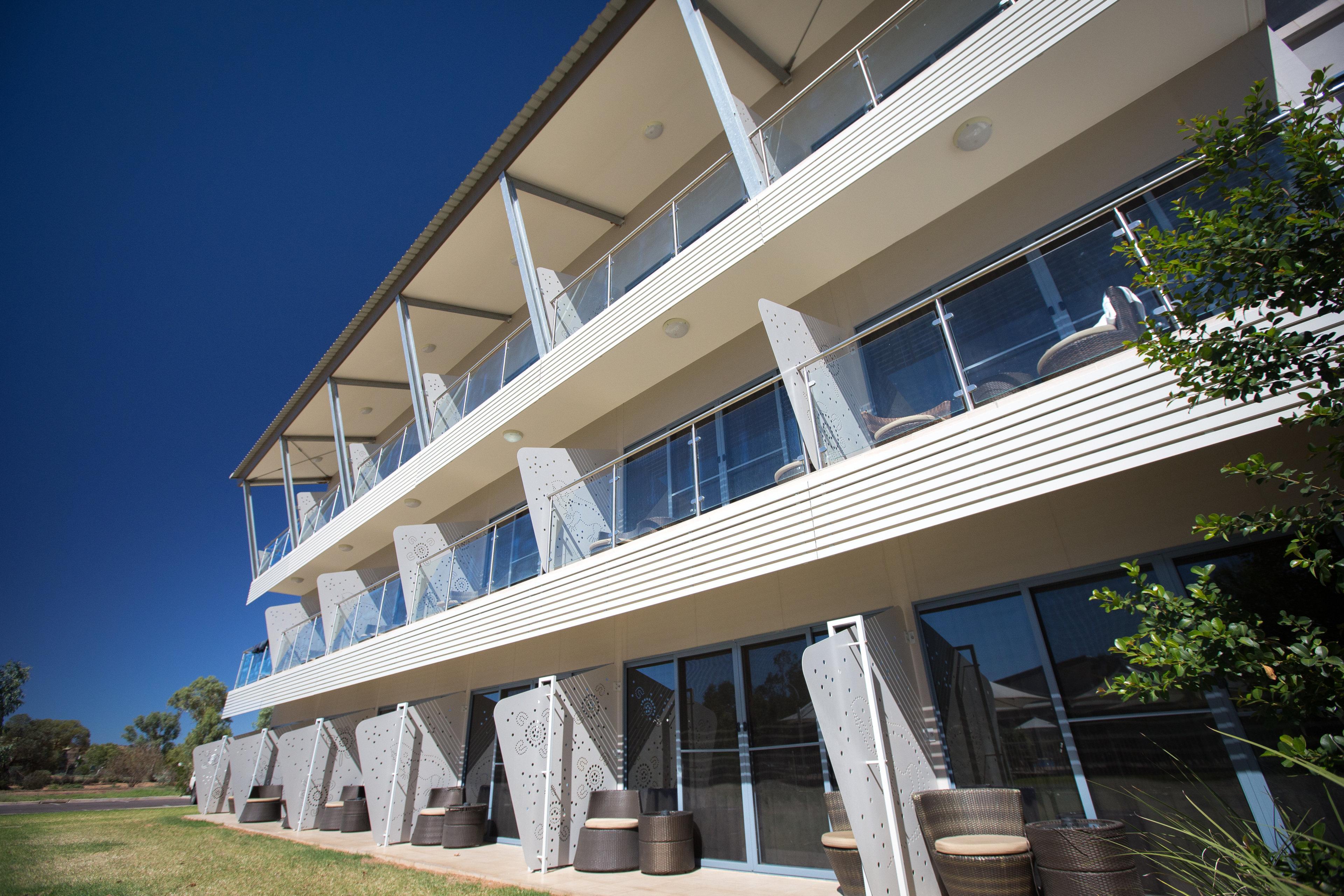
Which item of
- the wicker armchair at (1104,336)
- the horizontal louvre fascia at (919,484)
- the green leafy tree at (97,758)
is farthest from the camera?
the green leafy tree at (97,758)

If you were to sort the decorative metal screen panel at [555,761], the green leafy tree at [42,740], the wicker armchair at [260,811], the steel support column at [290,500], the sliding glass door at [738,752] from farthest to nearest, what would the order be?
the green leafy tree at [42,740] → the steel support column at [290,500] → the wicker armchair at [260,811] → the decorative metal screen panel at [555,761] → the sliding glass door at [738,752]

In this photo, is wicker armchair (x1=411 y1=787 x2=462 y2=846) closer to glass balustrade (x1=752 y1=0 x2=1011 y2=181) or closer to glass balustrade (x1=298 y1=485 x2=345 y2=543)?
glass balustrade (x1=298 y1=485 x2=345 y2=543)

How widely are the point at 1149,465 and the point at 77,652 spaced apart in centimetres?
9613

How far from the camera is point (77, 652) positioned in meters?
67.6

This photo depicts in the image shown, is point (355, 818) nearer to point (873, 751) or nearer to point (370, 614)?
point (370, 614)

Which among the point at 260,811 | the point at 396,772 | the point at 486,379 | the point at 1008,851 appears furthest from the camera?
the point at 260,811

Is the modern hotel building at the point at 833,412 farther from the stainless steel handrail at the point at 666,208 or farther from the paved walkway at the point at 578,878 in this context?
the paved walkway at the point at 578,878

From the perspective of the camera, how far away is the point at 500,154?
10773mm

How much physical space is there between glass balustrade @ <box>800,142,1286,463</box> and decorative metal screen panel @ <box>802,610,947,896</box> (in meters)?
1.77

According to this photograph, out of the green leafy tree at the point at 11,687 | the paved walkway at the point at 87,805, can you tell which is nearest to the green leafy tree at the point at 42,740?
the green leafy tree at the point at 11,687

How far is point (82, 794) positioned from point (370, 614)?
38871 mm

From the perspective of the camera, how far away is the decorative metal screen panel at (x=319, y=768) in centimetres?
1237

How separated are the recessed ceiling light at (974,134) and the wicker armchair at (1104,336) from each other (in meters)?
2.44

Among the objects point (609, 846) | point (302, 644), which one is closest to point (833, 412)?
point (609, 846)
